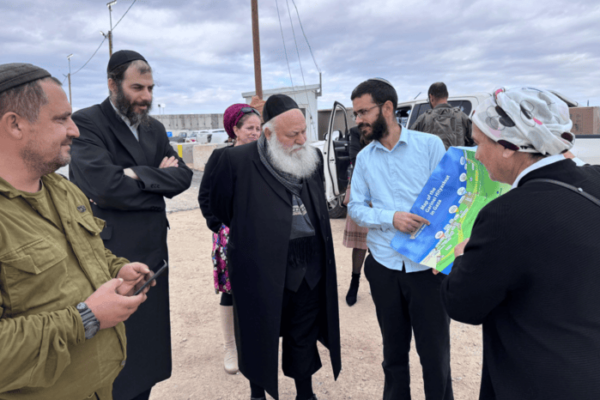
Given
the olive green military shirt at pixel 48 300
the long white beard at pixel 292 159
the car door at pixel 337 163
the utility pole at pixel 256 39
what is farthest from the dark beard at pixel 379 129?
the utility pole at pixel 256 39

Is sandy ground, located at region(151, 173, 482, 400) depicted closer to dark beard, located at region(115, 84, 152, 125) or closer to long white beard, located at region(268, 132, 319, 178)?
long white beard, located at region(268, 132, 319, 178)

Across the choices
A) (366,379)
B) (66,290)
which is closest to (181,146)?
(366,379)

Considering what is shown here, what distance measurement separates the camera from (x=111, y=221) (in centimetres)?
233

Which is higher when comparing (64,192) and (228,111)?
(228,111)

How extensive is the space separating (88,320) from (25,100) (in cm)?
74

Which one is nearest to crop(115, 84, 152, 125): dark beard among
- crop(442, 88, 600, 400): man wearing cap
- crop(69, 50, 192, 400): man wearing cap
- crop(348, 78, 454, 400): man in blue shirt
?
crop(69, 50, 192, 400): man wearing cap

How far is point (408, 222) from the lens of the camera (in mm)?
2209

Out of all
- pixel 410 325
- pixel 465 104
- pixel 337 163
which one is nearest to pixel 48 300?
pixel 410 325

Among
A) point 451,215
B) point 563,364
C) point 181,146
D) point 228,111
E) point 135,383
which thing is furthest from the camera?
point 181,146

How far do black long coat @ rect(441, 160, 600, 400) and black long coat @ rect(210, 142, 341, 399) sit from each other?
135cm

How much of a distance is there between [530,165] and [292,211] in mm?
1490

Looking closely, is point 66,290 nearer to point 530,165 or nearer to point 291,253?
point 291,253

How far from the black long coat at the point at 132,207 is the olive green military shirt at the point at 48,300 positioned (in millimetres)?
792

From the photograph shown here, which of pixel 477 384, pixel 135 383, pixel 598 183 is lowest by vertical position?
pixel 477 384
